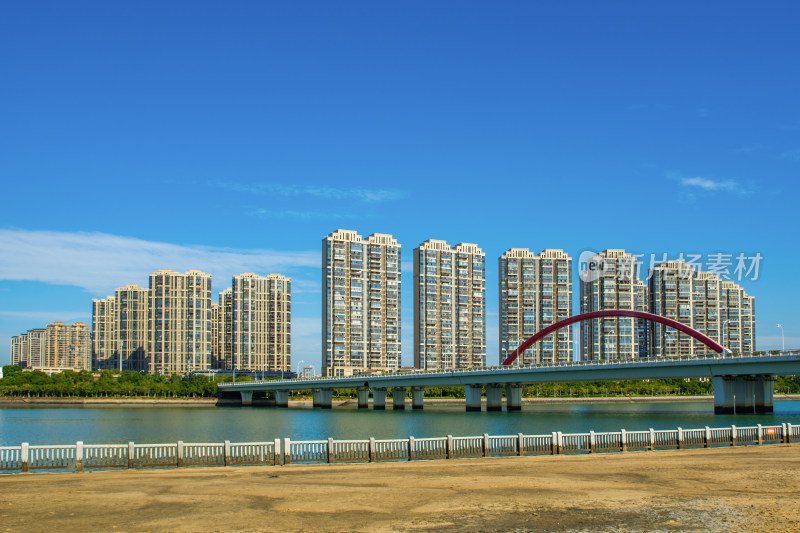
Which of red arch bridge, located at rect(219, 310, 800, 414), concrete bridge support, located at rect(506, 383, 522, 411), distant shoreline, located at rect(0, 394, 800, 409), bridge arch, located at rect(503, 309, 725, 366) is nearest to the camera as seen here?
red arch bridge, located at rect(219, 310, 800, 414)

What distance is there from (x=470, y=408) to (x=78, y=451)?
107120mm

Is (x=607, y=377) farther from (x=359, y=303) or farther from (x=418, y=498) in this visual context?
(x=418, y=498)

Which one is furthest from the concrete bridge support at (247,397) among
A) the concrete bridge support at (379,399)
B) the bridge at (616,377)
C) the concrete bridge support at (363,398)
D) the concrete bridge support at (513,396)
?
the concrete bridge support at (513,396)

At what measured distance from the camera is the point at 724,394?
10538cm

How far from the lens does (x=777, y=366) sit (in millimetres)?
93250

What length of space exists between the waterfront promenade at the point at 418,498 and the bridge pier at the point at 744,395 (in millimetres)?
77474

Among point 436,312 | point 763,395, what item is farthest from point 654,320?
point 436,312

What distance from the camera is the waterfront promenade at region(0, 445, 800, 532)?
19.9 meters

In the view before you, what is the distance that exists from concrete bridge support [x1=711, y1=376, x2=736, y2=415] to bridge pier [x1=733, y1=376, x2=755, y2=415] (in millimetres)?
873

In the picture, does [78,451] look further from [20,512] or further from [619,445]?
[619,445]

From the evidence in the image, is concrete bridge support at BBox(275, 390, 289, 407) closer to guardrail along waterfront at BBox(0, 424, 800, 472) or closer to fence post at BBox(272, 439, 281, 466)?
guardrail along waterfront at BBox(0, 424, 800, 472)

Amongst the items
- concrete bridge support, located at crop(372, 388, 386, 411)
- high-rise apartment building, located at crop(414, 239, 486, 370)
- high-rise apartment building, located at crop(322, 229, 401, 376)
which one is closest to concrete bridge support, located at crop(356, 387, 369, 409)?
concrete bridge support, located at crop(372, 388, 386, 411)

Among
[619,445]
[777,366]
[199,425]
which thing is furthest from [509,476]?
[777,366]

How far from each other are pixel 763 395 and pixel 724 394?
540 centimetres
